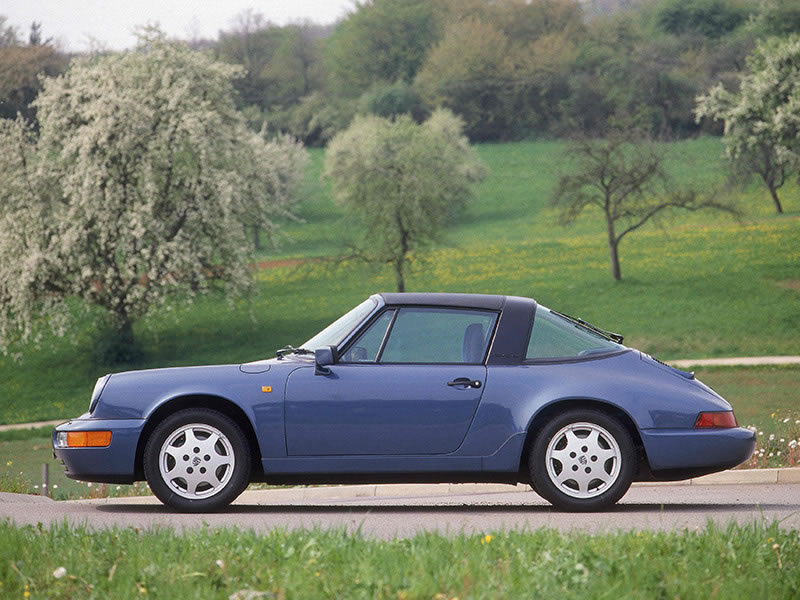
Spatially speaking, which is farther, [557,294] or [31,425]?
[557,294]

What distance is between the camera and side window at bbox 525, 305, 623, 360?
8.03 meters

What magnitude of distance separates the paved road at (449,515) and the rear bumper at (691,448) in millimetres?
324

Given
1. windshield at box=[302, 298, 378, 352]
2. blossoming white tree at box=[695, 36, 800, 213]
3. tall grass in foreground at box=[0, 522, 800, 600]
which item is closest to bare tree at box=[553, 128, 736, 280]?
blossoming white tree at box=[695, 36, 800, 213]

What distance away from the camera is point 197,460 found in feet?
25.6

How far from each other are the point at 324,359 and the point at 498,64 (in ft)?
304

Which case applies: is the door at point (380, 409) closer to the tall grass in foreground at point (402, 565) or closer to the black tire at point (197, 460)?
the black tire at point (197, 460)

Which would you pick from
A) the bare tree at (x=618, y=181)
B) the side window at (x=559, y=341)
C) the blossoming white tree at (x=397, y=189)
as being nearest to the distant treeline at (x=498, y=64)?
the blossoming white tree at (x=397, y=189)

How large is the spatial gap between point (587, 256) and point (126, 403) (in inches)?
1805

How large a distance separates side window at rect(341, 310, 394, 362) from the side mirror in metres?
0.13

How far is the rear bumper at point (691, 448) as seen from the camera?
7.72 meters

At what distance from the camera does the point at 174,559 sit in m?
5.53

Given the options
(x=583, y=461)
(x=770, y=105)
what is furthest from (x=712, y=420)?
(x=770, y=105)

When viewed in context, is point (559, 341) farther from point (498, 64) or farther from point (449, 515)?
point (498, 64)

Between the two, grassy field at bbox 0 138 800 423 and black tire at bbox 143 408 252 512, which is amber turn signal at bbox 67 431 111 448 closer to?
black tire at bbox 143 408 252 512
